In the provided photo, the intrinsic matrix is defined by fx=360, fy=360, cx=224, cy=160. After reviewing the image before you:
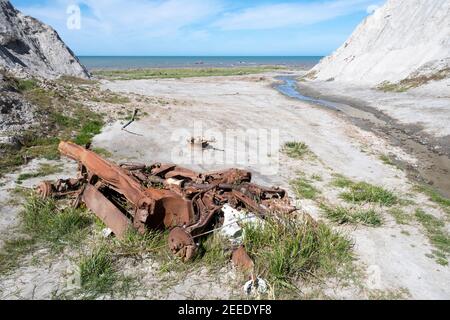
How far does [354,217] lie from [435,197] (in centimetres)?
384

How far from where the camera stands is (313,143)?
17047 mm

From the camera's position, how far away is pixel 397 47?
143 feet

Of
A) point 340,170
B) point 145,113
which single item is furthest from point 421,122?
point 145,113

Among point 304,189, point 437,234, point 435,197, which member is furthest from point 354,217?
point 435,197

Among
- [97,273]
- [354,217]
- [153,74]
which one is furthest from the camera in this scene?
[153,74]

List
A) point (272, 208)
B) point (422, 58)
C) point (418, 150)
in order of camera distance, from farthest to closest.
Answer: point (422, 58)
point (418, 150)
point (272, 208)

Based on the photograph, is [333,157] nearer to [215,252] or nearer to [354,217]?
[354,217]

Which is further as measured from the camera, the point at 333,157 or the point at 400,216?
the point at 333,157

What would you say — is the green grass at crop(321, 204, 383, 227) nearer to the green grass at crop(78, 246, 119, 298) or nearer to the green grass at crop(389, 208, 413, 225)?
the green grass at crop(389, 208, 413, 225)

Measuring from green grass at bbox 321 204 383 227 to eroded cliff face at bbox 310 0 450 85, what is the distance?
2680cm

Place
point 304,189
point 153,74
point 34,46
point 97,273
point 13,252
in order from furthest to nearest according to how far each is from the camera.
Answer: point 153,74
point 34,46
point 304,189
point 13,252
point 97,273

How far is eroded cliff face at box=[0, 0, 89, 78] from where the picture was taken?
32.9 m
